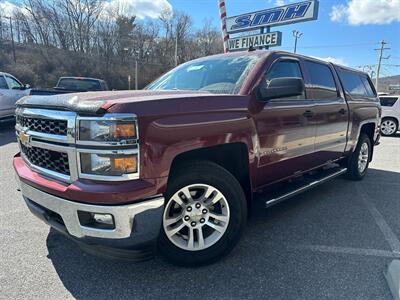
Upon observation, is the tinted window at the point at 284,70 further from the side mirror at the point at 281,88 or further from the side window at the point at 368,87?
the side window at the point at 368,87

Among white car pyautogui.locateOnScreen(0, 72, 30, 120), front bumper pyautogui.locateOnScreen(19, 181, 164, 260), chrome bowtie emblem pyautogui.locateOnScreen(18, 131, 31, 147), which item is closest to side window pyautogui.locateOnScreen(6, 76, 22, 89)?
white car pyautogui.locateOnScreen(0, 72, 30, 120)

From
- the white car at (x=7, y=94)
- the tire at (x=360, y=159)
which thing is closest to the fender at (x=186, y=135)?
the tire at (x=360, y=159)

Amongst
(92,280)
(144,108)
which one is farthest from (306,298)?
(144,108)

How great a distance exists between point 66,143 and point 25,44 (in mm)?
48772

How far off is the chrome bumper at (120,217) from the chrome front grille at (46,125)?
19.4 inches

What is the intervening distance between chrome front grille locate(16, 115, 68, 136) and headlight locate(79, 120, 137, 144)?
20 centimetres

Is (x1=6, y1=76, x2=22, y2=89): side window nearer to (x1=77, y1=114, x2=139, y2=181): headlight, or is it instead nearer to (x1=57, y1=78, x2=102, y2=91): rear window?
(x1=57, y1=78, x2=102, y2=91): rear window

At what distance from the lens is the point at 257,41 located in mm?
11773

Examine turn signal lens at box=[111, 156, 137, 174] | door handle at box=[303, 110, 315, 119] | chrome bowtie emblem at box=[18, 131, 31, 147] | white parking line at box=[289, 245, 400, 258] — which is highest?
door handle at box=[303, 110, 315, 119]

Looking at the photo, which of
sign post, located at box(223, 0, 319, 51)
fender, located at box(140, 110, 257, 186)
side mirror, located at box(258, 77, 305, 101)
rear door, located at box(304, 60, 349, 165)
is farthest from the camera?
sign post, located at box(223, 0, 319, 51)

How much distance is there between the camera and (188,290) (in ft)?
8.16

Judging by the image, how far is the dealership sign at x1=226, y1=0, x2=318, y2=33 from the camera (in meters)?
11.1

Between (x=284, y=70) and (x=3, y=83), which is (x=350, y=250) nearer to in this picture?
(x=284, y=70)

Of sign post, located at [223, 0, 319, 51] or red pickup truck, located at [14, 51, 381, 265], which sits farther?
sign post, located at [223, 0, 319, 51]
